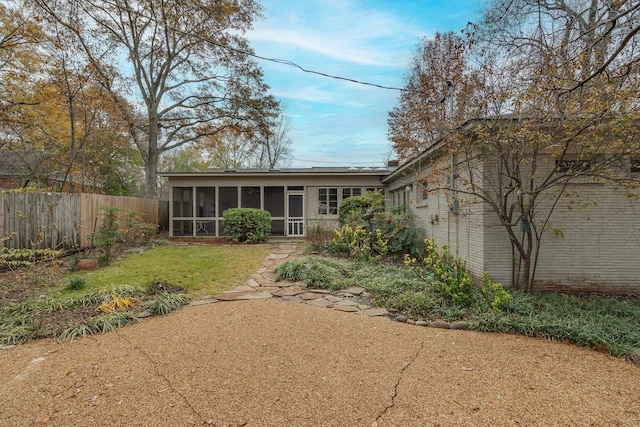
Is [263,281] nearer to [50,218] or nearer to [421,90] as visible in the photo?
[50,218]

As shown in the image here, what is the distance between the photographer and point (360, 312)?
441 cm

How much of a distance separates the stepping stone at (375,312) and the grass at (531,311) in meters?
0.16

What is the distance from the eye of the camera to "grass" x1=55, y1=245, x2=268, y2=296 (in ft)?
18.2

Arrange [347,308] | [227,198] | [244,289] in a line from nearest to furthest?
[347,308]
[244,289]
[227,198]

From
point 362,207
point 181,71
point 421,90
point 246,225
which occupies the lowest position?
point 246,225

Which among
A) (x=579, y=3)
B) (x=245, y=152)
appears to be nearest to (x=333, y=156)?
(x=245, y=152)

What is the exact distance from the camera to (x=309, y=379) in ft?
8.62

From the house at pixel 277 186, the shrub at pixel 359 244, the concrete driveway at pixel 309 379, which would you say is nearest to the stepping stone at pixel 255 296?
the concrete driveway at pixel 309 379

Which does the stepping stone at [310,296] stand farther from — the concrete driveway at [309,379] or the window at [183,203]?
the window at [183,203]

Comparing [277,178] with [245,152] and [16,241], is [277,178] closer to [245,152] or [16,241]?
[16,241]

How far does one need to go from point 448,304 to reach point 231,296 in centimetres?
333

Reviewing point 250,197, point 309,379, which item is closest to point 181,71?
point 250,197

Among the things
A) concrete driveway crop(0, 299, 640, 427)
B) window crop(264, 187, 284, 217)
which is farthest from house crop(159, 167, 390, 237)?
concrete driveway crop(0, 299, 640, 427)

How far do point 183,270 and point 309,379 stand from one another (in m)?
4.87
